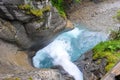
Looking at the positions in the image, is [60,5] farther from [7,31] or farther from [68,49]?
[7,31]

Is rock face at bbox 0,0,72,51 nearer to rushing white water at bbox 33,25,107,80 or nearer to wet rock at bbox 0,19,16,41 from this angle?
wet rock at bbox 0,19,16,41

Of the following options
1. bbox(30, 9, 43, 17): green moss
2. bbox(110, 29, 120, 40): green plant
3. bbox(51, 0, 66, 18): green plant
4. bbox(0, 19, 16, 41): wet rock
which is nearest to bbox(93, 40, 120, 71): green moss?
bbox(110, 29, 120, 40): green plant

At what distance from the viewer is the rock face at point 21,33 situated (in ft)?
39.3

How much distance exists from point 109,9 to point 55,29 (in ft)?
20.6

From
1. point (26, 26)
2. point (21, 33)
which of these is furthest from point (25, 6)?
point (21, 33)

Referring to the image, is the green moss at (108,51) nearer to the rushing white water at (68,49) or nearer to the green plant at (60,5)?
the rushing white water at (68,49)

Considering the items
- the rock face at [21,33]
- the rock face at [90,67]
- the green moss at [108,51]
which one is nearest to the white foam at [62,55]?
the rock face at [90,67]

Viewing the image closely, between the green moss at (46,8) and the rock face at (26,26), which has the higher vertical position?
the green moss at (46,8)

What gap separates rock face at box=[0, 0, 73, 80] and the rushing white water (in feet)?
2.08

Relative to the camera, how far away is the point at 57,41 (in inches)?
627

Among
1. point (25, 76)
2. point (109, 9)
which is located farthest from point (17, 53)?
point (109, 9)

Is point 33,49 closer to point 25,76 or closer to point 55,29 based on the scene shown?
point 55,29

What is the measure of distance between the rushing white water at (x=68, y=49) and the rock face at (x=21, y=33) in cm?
64

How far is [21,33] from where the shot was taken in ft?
45.7
